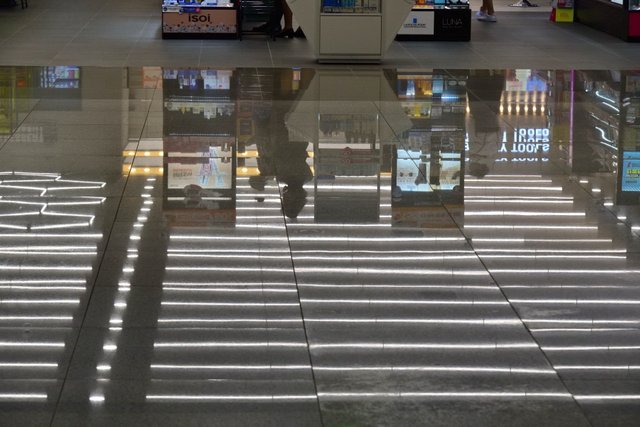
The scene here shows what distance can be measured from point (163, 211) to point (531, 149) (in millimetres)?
3718

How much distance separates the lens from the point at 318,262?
6.50 metres

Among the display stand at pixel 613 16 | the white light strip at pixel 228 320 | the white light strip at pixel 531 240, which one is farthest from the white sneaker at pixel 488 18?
the white light strip at pixel 228 320

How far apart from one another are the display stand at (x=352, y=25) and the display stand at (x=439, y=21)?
2434 mm

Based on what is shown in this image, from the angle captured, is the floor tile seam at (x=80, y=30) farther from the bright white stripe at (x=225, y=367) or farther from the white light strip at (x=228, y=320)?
the bright white stripe at (x=225, y=367)

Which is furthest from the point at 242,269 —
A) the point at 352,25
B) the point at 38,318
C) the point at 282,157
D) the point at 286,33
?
the point at 286,33

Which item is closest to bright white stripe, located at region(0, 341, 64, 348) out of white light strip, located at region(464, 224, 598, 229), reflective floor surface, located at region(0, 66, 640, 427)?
reflective floor surface, located at region(0, 66, 640, 427)

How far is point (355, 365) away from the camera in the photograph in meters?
4.98

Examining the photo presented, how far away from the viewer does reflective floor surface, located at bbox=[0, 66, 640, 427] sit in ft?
15.4

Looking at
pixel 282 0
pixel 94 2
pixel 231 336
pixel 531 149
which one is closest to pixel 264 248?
pixel 231 336

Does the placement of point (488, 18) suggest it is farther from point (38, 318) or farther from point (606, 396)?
point (606, 396)

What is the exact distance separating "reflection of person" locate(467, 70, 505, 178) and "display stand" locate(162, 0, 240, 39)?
4612mm

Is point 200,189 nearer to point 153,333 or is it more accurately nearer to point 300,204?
point 300,204

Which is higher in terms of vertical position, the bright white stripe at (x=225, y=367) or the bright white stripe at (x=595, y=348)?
the bright white stripe at (x=225, y=367)

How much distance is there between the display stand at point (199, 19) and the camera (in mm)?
16828
